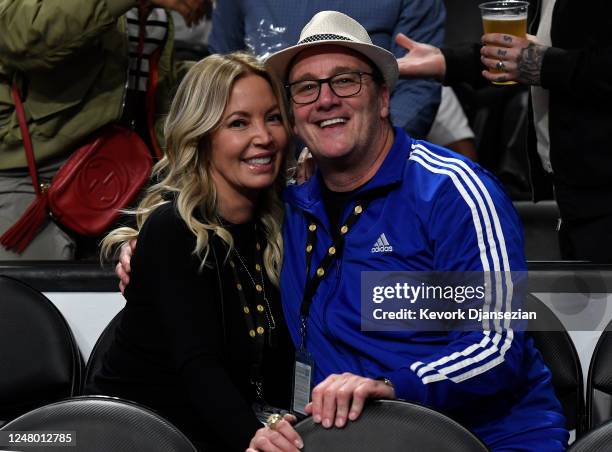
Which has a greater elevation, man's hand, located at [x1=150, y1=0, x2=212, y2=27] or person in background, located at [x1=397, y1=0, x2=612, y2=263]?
man's hand, located at [x1=150, y1=0, x2=212, y2=27]

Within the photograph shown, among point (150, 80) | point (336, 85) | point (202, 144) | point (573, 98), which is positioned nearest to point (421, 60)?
point (573, 98)

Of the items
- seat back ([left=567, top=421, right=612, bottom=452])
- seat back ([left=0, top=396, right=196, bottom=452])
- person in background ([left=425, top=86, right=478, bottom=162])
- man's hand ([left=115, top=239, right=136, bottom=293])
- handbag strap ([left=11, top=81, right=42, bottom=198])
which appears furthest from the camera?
person in background ([left=425, top=86, right=478, bottom=162])

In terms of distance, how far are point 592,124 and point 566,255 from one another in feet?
1.47

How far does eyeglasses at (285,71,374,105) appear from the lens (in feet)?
7.90

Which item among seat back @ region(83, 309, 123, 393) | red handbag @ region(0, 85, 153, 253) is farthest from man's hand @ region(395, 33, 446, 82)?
seat back @ region(83, 309, 123, 393)

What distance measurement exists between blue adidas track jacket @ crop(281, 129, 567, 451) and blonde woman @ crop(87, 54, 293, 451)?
12 cm

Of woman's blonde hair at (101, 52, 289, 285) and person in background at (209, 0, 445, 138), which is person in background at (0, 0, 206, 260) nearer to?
person in background at (209, 0, 445, 138)

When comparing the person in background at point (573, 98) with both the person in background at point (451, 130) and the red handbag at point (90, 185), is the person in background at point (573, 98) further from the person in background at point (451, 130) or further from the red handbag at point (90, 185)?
the person in background at point (451, 130)

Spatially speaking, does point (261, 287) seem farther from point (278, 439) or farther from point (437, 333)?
point (278, 439)

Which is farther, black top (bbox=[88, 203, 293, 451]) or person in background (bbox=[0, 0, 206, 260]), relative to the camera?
person in background (bbox=[0, 0, 206, 260])

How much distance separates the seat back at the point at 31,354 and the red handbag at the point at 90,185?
36 cm

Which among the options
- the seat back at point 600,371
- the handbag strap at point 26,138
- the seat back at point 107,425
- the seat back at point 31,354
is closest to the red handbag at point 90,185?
the handbag strap at point 26,138

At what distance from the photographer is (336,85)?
2412 mm

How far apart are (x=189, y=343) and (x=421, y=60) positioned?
120cm
